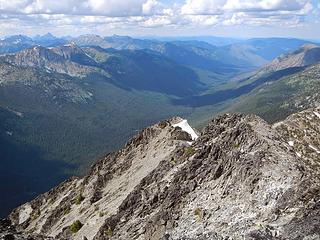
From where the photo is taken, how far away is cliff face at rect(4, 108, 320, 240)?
42119 millimetres

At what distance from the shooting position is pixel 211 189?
53844mm

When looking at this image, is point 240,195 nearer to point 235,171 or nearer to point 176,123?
point 235,171

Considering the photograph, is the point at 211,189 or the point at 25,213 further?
the point at 25,213

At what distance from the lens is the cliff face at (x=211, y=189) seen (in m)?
42.1

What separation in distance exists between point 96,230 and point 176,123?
38157 millimetres

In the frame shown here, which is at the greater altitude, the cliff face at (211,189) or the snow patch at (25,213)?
the cliff face at (211,189)

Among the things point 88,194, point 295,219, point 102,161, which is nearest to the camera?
point 295,219

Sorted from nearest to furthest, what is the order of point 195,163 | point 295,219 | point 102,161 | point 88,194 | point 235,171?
1. point 295,219
2. point 235,171
3. point 195,163
4. point 88,194
5. point 102,161

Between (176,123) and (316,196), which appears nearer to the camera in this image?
(316,196)

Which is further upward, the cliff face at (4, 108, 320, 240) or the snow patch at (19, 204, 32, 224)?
the cliff face at (4, 108, 320, 240)

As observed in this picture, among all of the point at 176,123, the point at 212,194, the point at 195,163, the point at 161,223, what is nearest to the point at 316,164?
the point at 195,163

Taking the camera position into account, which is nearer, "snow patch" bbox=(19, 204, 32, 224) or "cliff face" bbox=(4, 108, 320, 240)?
"cliff face" bbox=(4, 108, 320, 240)

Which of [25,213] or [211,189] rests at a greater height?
[211,189]

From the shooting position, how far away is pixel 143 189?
6975cm
